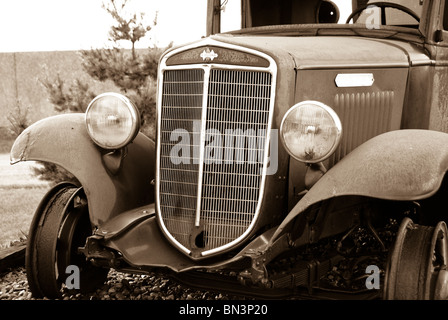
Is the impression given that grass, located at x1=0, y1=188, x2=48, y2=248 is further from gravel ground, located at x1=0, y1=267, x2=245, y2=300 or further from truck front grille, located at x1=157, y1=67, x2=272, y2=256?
truck front grille, located at x1=157, y1=67, x2=272, y2=256

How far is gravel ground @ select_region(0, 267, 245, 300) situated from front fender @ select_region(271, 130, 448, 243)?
4.42 feet

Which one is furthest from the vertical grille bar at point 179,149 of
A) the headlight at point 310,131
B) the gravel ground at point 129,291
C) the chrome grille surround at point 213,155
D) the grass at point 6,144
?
the grass at point 6,144

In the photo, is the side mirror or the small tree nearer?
the side mirror

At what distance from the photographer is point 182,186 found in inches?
135

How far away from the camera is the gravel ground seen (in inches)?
159

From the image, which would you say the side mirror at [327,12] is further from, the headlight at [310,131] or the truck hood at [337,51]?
the headlight at [310,131]

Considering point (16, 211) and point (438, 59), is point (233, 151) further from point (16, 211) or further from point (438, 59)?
point (16, 211)

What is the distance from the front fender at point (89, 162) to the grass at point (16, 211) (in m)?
1.98

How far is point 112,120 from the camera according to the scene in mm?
3580

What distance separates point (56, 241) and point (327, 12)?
2.73 m

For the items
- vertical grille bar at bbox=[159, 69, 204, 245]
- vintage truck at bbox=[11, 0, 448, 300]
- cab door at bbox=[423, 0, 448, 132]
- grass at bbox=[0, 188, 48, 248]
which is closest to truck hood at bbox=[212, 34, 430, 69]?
vintage truck at bbox=[11, 0, 448, 300]

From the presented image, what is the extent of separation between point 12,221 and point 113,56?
235 centimetres

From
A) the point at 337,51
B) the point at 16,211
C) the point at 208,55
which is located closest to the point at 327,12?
the point at 337,51
